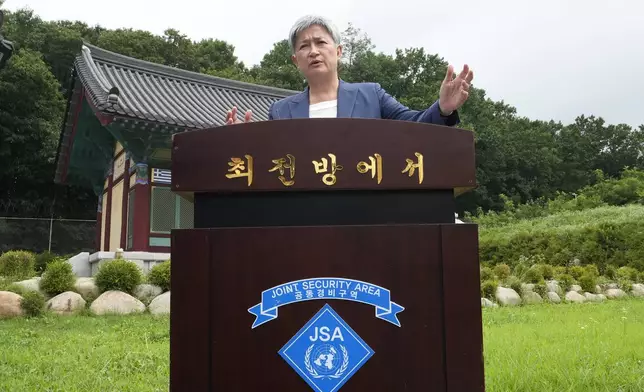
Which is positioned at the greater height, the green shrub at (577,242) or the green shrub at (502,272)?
the green shrub at (577,242)

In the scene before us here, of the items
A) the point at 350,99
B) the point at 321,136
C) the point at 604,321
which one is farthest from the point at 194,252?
the point at 604,321

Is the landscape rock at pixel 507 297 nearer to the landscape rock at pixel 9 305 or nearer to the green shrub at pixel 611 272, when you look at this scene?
the green shrub at pixel 611 272

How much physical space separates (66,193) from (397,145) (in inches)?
875

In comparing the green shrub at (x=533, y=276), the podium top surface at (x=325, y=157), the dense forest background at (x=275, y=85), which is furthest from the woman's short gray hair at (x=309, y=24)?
the dense forest background at (x=275, y=85)

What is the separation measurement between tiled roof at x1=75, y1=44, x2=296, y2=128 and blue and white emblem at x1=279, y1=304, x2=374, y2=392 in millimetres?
8600

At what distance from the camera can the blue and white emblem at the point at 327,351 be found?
1066 mm

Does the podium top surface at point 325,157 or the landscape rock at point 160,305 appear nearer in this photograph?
the podium top surface at point 325,157

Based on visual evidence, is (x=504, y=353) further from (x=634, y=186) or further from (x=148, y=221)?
(x=634, y=186)

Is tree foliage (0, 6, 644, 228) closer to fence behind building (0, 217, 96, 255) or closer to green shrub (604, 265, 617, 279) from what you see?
fence behind building (0, 217, 96, 255)

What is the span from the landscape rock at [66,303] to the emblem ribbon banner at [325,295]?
636 centimetres

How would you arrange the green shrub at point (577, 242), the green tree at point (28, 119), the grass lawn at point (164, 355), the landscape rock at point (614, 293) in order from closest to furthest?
1. the grass lawn at point (164, 355)
2. the landscape rock at point (614, 293)
3. the green shrub at point (577, 242)
4. the green tree at point (28, 119)

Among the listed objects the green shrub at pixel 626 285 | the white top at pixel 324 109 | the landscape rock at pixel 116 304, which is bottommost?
the green shrub at pixel 626 285

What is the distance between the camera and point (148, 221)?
10031 millimetres

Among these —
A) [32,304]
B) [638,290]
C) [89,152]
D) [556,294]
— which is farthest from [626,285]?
[89,152]
